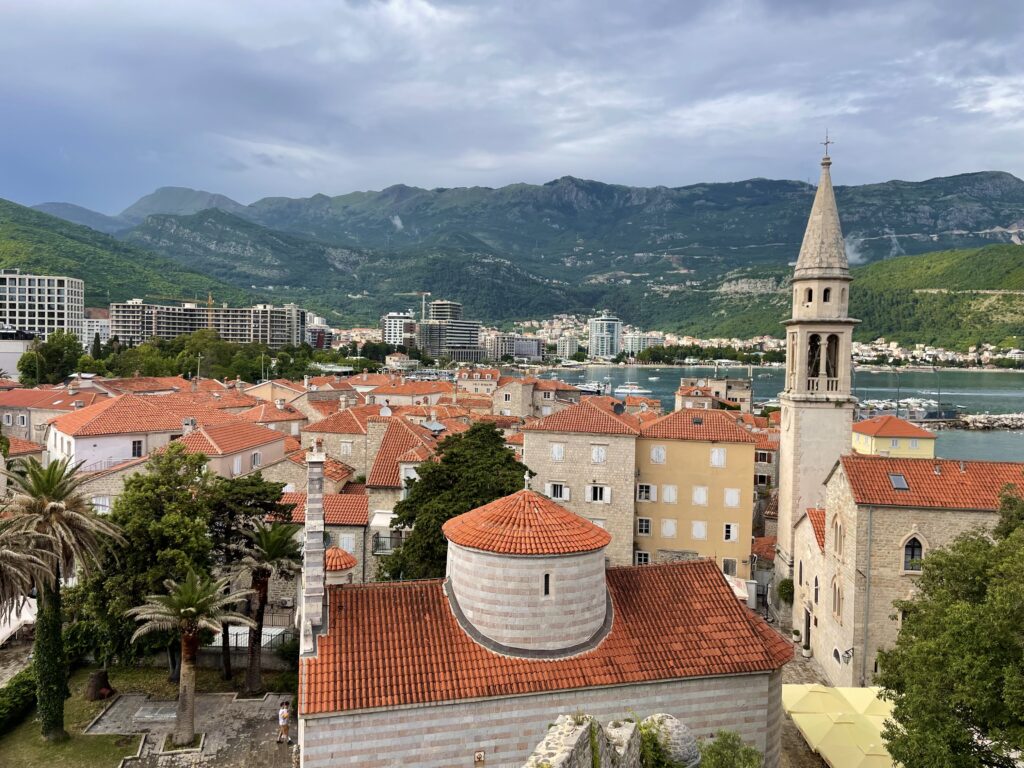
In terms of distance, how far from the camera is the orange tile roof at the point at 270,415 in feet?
185

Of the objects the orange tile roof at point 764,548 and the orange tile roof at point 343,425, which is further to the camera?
the orange tile roof at point 343,425

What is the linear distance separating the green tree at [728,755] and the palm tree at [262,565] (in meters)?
15.1

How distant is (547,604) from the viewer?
50.4 feet

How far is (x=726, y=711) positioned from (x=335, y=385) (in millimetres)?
79783

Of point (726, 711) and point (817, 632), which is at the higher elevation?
point (726, 711)

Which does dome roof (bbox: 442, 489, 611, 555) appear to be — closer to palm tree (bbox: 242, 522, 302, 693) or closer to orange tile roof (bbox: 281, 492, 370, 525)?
palm tree (bbox: 242, 522, 302, 693)

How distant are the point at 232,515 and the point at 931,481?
23.9 meters

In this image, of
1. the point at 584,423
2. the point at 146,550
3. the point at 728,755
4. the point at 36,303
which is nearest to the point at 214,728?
the point at 146,550

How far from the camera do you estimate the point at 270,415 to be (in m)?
57.6

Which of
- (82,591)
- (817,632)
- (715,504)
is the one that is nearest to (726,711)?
(817,632)

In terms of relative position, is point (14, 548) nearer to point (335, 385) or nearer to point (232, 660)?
point (232, 660)

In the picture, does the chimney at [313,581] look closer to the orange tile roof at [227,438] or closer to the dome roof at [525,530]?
the dome roof at [525,530]

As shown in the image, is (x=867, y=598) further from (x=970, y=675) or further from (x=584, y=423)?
(x=584, y=423)

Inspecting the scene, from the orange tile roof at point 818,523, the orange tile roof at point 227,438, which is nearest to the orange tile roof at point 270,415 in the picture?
the orange tile roof at point 227,438
